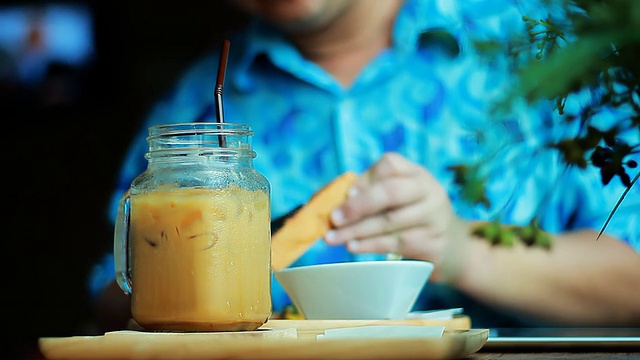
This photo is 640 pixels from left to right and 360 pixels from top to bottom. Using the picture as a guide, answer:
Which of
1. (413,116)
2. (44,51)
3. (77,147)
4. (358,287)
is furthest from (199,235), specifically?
(44,51)

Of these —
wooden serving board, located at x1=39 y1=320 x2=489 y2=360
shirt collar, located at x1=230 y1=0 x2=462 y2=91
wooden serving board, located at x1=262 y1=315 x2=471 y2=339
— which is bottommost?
wooden serving board, located at x1=262 y1=315 x2=471 y2=339

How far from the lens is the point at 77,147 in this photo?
1838mm

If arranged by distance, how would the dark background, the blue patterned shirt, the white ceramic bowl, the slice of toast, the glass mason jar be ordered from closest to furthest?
the glass mason jar → the white ceramic bowl → the slice of toast → the blue patterned shirt → the dark background

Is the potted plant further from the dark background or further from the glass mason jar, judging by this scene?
the dark background

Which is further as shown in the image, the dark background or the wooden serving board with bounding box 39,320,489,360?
the dark background

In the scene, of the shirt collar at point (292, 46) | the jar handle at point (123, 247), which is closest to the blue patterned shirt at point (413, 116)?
the shirt collar at point (292, 46)

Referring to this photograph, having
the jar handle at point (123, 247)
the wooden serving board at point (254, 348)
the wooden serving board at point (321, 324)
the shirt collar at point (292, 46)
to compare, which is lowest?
the wooden serving board at point (321, 324)

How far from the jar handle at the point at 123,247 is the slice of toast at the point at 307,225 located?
1.46 feet

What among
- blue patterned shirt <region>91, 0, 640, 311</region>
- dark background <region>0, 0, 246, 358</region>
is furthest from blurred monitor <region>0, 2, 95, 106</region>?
blue patterned shirt <region>91, 0, 640, 311</region>

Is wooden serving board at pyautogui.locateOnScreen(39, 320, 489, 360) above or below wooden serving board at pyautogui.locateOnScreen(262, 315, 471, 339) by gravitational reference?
above

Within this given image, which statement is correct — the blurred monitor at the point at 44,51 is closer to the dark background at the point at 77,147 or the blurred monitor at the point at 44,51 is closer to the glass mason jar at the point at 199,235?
the dark background at the point at 77,147

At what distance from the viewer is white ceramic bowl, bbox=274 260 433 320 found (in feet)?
3.26

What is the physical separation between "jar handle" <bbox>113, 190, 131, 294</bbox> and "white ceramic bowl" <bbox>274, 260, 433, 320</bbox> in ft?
0.74

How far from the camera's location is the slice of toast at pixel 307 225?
134 centimetres
